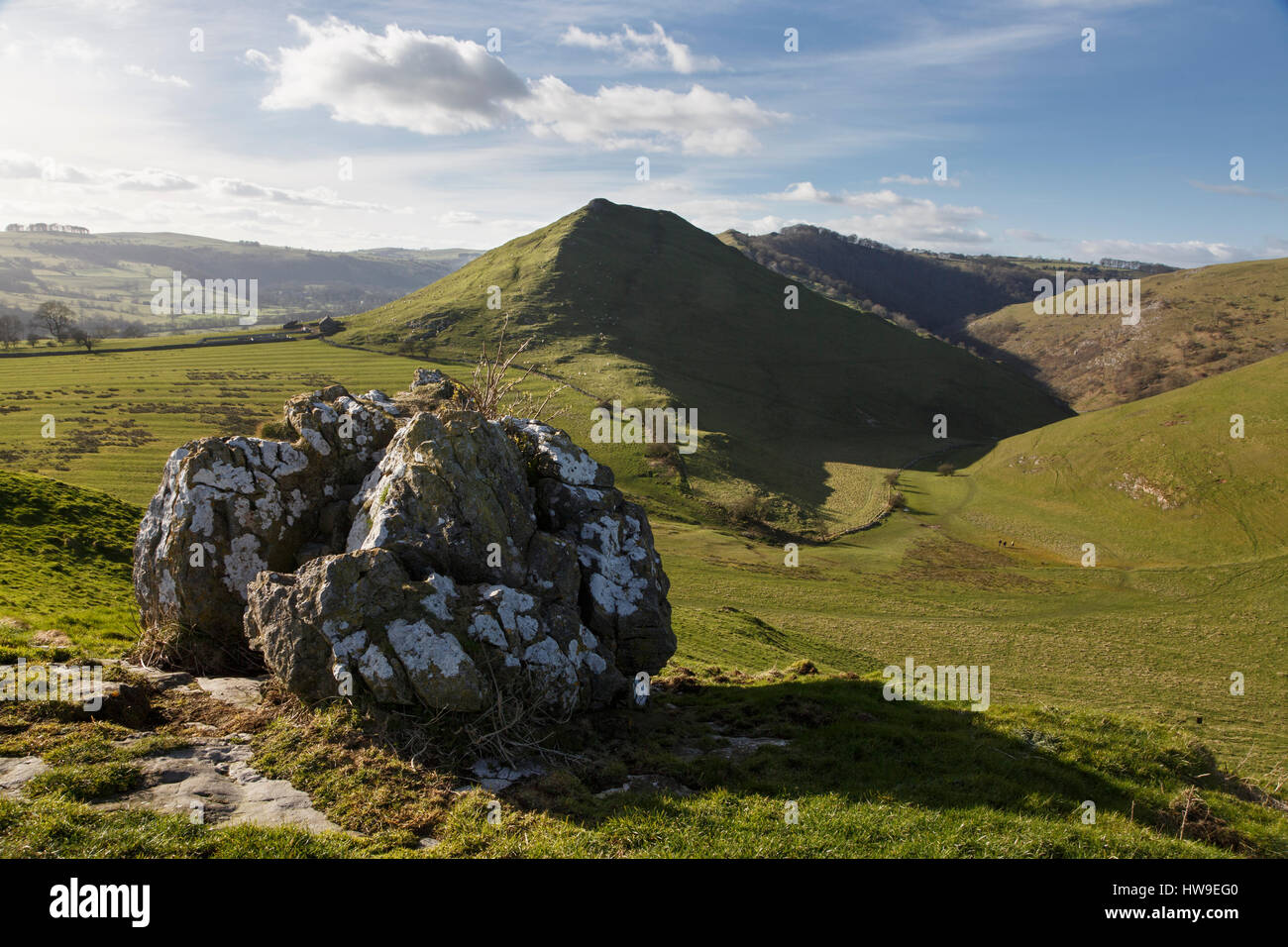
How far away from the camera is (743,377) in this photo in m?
156

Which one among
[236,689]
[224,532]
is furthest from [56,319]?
[236,689]

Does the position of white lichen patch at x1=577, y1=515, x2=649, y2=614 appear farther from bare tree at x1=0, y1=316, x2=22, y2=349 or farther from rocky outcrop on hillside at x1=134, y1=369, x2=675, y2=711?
bare tree at x1=0, y1=316, x2=22, y2=349

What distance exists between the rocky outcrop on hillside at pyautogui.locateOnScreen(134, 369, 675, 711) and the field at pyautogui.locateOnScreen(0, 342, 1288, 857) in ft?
5.21

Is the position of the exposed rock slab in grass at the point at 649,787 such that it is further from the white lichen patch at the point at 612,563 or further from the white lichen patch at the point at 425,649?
the white lichen patch at the point at 612,563

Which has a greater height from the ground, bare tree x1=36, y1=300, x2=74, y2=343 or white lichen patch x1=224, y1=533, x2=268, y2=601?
bare tree x1=36, y1=300, x2=74, y2=343

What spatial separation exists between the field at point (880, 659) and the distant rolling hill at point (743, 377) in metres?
10.1

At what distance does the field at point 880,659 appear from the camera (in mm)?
10875

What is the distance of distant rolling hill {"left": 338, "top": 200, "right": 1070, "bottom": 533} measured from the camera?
311 ft

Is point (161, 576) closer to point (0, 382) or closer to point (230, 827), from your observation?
point (230, 827)

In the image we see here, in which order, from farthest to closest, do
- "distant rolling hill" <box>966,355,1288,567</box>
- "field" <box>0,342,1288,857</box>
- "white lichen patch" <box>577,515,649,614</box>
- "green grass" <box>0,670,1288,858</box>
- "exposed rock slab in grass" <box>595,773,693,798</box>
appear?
"distant rolling hill" <box>966,355,1288,567</box>, "white lichen patch" <box>577,515,649,614</box>, "exposed rock slab in grass" <box>595,773,693,798</box>, "field" <box>0,342,1288,857</box>, "green grass" <box>0,670,1288,858</box>

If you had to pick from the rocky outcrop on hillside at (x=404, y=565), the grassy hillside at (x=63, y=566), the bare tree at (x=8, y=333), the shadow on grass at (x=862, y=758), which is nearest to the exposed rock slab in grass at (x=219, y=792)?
the rocky outcrop on hillside at (x=404, y=565)

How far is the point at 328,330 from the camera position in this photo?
543 feet

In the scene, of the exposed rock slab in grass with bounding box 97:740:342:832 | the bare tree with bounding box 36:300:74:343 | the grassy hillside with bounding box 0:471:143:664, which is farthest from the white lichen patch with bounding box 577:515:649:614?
the bare tree with bounding box 36:300:74:343

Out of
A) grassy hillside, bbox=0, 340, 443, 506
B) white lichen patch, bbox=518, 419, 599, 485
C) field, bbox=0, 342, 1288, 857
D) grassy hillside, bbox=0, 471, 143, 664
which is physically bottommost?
field, bbox=0, 342, 1288, 857
